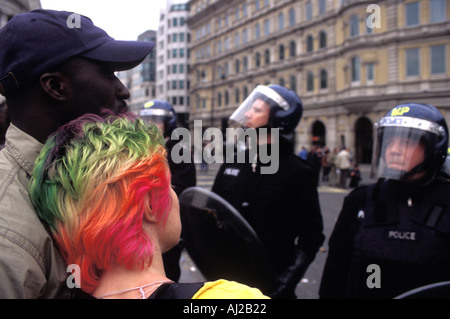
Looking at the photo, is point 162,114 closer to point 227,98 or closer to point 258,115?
point 258,115

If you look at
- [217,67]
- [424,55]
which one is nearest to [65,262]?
[424,55]

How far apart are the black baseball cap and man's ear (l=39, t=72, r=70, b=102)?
0.06 feet

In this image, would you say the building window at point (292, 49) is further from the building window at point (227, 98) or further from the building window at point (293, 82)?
the building window at point (227, 98)

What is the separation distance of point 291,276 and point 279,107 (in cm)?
125

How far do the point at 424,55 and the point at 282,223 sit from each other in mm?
27206

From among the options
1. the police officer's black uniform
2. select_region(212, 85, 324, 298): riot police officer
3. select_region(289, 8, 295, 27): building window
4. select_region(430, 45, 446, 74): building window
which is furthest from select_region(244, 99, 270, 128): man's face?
select_region(289, 8, 295, 27): building window

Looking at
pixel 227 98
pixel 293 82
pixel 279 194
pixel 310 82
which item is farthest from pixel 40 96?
pixel 227 98

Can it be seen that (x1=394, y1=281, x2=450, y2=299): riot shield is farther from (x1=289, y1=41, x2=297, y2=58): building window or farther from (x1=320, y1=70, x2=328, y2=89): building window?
(x1=289, y1=41, x2=297, y2=58): building window

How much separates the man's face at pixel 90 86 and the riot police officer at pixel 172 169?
80 centimetres

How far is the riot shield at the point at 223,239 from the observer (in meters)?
1.97

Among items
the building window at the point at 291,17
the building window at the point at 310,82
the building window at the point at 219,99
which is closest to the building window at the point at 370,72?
the building window at the point at 310,82

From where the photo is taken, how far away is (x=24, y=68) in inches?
39.5
